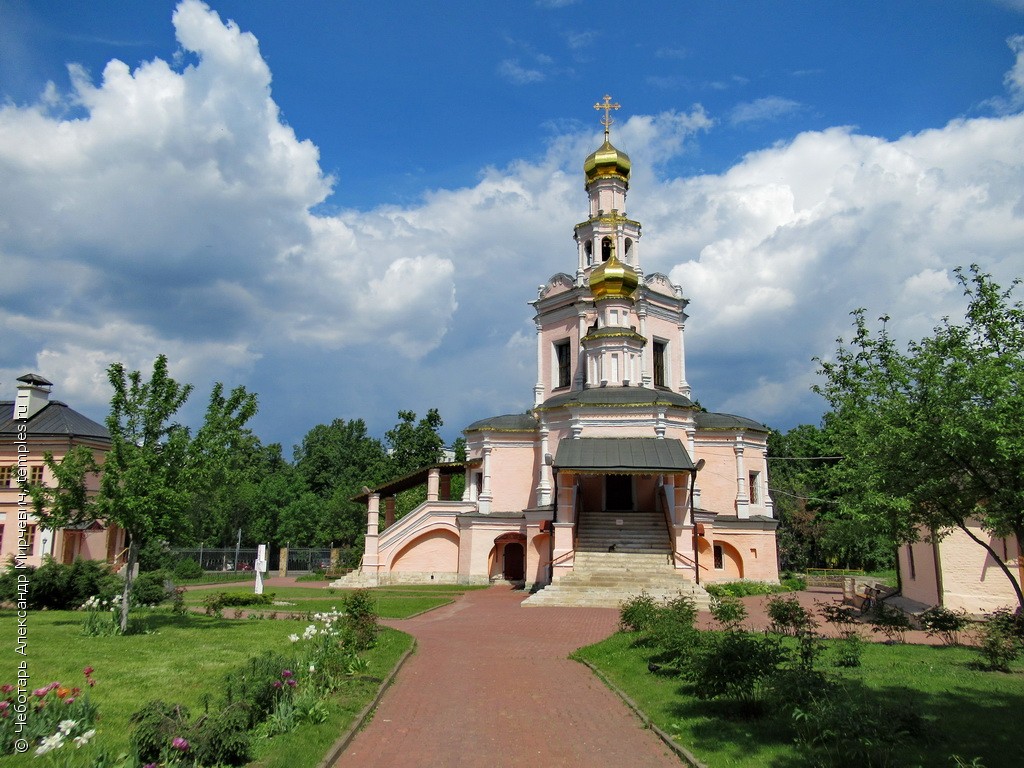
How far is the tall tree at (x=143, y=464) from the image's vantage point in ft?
46.8

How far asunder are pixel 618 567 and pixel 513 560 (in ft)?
32.0

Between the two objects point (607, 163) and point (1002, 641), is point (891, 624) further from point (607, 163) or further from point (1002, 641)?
point (607, 163)

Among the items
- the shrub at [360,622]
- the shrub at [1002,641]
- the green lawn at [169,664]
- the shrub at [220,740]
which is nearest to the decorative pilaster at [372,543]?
the green lawn at [169,664]

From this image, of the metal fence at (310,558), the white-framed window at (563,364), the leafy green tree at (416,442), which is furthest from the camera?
the leafy green tree at (416,442)

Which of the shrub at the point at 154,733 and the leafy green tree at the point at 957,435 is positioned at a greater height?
the leafy green tree at the point at 957,435

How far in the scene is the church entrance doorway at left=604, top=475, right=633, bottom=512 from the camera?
32.6 meters

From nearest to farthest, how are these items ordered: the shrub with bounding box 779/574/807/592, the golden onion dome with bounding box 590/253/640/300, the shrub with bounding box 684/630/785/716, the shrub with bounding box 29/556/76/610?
the shrub with bounding box 684/630/785/716 → the shrub with bounding box 29/556/76/610 → the shrub with bounding box 779/574/807/592 → the golden onion dome with bounding box 590/253/640/300

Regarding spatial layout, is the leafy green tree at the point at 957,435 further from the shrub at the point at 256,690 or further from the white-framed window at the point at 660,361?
the white-framed window at the point at 660,361

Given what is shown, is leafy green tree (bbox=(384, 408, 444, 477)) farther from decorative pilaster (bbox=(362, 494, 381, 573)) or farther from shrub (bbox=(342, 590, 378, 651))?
shrub (bbox=(342, 590, 378, 651))

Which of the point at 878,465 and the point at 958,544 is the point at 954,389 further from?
the point at 958,544

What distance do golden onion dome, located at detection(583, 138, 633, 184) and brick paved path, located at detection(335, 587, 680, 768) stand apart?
1179 inches

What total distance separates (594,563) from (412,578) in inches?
454

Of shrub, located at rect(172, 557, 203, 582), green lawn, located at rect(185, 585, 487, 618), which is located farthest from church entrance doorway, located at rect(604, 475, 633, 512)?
shrub, located at rect(172, 557, 203, 582)

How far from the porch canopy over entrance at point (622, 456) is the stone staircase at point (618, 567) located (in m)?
2.91
